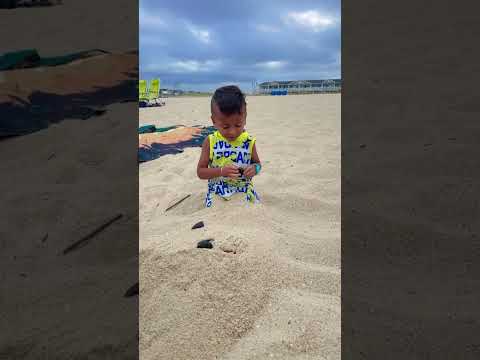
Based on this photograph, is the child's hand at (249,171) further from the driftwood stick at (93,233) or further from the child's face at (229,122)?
the driftwood stick at (93,233)

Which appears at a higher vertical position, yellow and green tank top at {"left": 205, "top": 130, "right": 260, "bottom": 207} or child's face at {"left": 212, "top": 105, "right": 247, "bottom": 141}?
child's face at {"left": 212, "top": 105, "right": 247, "bottom": 141}

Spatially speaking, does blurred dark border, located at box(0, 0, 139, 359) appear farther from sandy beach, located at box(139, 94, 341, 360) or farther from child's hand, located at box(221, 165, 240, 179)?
child's hand, located at box(221, 165, 240, 179)

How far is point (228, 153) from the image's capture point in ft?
6.31

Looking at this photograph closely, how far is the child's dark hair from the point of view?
1.77 m

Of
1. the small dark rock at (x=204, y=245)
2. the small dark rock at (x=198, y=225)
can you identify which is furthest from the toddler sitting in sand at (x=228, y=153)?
the small dark rock at (x=204, y=245)

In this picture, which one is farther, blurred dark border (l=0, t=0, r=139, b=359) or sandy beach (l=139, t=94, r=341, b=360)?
sandy beach (l=139, t=94, r=341, b=360)

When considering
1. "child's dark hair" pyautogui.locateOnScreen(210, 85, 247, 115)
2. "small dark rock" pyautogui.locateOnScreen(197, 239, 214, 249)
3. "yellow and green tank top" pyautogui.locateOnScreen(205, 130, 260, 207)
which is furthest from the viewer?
"yellow and green tank top" pyautogui.locateOnScreen(205, 130, 260, 207)

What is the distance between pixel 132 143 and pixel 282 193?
1736 millimetres
